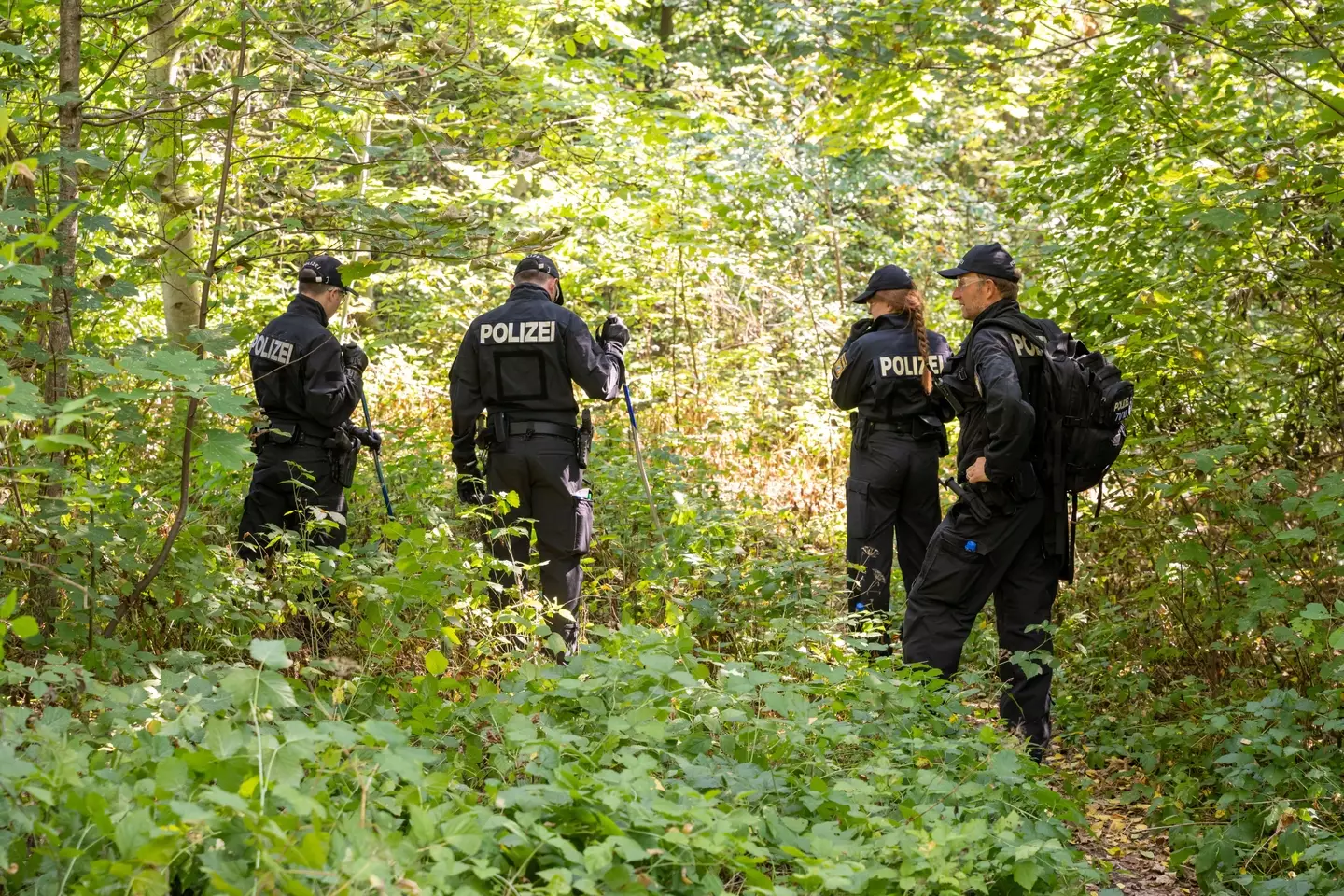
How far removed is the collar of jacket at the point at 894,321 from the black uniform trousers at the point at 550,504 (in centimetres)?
204

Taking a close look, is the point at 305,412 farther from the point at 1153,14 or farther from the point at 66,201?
the point at 1153,14

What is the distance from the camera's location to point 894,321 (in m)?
6.78

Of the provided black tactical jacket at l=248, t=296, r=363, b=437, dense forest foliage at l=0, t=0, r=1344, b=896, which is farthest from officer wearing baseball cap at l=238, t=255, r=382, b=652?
dense forest foliage at l=0, t=0, r=1344, b=896

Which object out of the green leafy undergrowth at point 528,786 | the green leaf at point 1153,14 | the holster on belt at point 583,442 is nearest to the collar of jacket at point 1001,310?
the green leaf at point 1153,14

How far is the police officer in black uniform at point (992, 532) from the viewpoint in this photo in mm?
5152

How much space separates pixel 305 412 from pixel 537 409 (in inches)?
54.0

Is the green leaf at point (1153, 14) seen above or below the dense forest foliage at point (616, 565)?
above

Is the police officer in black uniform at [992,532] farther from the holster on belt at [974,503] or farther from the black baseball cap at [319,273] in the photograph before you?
the black baseball cap at [319,273]

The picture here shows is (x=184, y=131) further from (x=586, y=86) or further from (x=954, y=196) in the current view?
(x=954, y=196)

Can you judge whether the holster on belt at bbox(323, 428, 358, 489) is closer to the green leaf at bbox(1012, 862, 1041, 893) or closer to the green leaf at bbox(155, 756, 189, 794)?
the green leaf at bbox(155, 756, 189, 794)

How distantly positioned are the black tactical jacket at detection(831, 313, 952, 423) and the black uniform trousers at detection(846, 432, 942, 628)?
0.17 m

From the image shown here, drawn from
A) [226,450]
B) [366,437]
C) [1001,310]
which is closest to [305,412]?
[366,437]

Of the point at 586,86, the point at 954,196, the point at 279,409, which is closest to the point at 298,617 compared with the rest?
the point at 279,409

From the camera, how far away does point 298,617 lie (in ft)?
17.6
